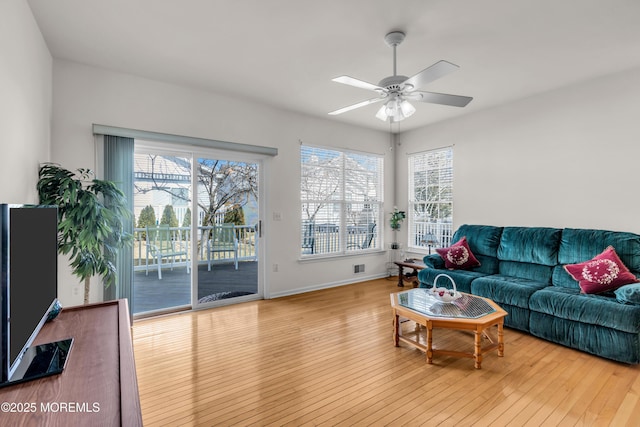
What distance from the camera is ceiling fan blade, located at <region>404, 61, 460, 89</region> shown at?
207 centimetres

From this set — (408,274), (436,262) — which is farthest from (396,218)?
(436,262)

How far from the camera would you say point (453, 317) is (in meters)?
2.49

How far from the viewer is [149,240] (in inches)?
157

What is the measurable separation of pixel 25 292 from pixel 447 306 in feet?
9.29

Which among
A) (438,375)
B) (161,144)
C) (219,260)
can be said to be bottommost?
(438,375)

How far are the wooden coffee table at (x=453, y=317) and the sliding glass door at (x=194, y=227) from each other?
2.29m

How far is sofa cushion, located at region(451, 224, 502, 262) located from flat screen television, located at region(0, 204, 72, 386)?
14.4 ft

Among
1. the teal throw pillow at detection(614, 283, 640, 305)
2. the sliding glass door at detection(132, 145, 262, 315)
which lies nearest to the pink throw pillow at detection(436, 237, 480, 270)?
the teal throw pillow at detection(614, 283, 640, 305)

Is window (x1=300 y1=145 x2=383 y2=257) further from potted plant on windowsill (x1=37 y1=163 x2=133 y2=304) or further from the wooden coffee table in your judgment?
potted plant on windowsill (x1=37 y1=163 x2=133 y2=304)

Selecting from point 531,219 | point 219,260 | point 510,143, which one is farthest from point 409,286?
point 219,260

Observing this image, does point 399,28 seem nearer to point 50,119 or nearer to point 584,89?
point 584,89

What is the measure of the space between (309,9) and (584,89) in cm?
342

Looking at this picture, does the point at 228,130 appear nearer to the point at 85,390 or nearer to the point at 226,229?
the point at 226,229

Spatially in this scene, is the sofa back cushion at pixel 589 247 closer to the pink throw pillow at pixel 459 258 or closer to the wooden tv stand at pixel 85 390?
the pink throw pillow at pixel 459 258
